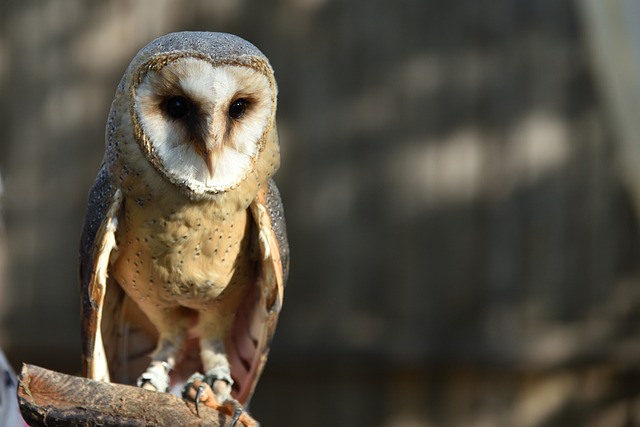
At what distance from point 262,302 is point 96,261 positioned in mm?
323

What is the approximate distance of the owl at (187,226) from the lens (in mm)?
1307

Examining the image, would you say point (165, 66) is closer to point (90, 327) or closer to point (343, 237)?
point (90, 327)

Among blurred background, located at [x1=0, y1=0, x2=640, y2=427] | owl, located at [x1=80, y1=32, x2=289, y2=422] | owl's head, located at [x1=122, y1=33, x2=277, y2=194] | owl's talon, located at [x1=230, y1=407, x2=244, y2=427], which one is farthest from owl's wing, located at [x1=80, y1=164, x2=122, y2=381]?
blurred background, located at [x1=0, y1=0, x2=640, y2=427]

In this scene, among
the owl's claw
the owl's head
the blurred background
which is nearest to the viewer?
the owl's head

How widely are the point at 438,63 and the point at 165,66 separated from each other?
2155 millimetres

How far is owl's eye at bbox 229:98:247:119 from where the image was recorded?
1336mm

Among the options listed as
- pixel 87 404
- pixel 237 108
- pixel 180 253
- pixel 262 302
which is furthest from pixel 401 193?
pixel 87 404

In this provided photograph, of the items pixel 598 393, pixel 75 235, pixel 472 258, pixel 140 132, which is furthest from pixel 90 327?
pixel 598 393

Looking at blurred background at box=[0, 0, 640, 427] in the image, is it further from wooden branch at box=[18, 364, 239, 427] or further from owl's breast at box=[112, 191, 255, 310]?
wooden branch at box=[18, 364, 239, 427]

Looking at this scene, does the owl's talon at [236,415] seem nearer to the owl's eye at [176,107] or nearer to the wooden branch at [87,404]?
the wooden branch at [87,404]

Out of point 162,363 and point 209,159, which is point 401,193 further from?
point 209,159

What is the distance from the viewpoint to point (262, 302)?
1.60m

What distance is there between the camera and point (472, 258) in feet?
10.9

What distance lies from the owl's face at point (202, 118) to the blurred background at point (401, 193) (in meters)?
1.91
